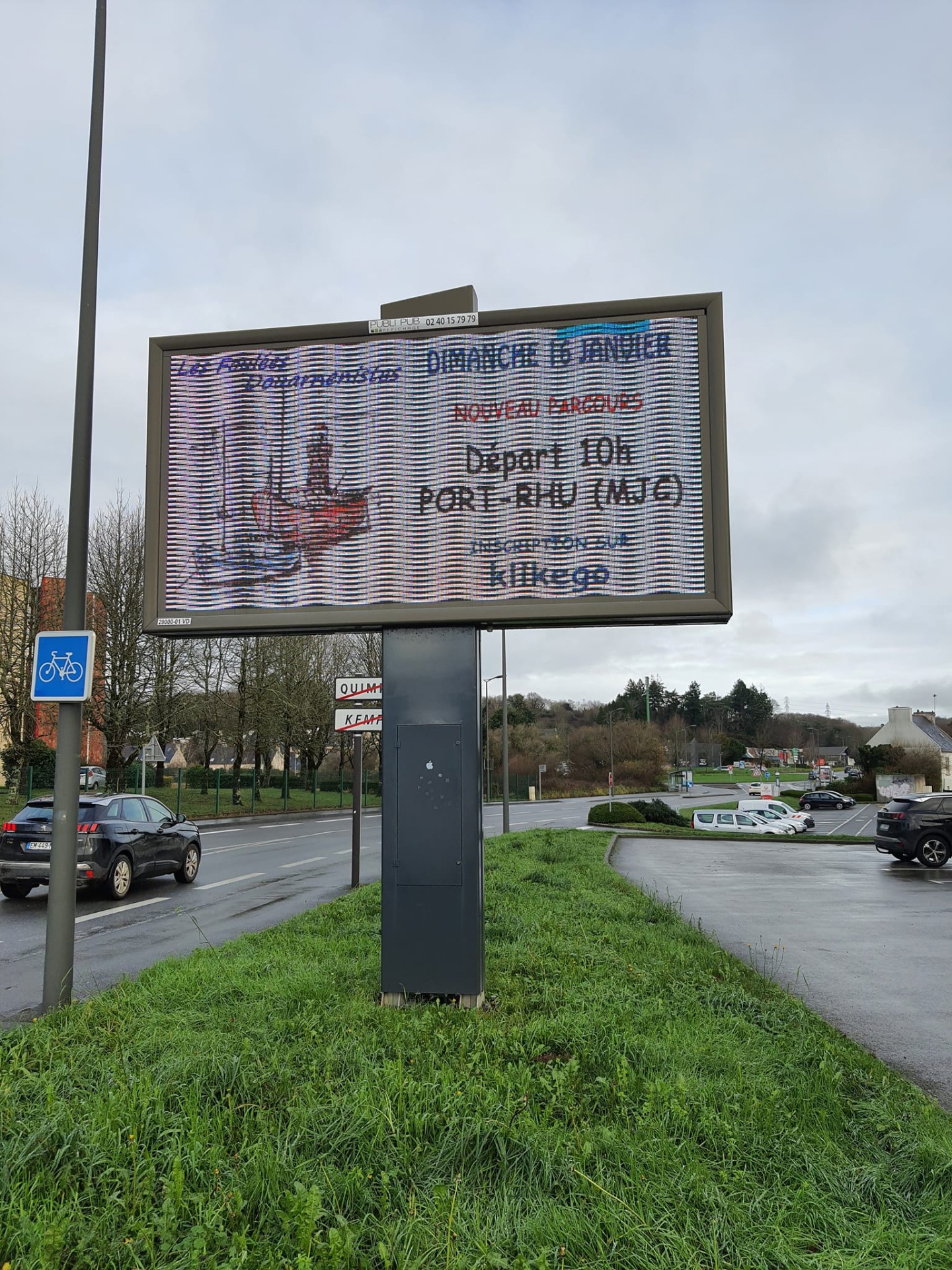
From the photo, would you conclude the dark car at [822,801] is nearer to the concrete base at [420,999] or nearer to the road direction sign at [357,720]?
the road direction sign at [357,720]

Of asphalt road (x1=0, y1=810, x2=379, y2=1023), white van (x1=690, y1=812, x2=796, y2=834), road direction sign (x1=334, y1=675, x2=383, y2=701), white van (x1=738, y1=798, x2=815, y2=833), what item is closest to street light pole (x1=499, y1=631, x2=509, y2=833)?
asphalt road (x1=0, y1=810, x2=379, y2=1023)

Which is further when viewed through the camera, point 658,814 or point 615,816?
point 658,814

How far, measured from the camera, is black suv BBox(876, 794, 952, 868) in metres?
20.2

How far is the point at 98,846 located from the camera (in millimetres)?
12969

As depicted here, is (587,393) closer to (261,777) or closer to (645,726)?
(261,777)

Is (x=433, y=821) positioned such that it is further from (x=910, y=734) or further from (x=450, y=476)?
(x=910, y=734)

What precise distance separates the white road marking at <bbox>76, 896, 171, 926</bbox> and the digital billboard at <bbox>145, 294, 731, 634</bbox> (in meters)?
6.85

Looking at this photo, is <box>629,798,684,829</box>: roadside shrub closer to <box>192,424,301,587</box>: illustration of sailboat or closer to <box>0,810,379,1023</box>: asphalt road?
<box>0,810,379,1023</box>: asphalt road

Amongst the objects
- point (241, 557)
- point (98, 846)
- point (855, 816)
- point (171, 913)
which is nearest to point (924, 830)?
point (171, 913)

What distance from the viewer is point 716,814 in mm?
38031

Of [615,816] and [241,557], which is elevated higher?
[241,557]

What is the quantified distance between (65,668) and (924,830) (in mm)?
18727

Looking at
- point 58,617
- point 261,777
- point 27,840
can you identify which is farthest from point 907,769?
point 27,840

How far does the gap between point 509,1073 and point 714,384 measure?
397 cm
